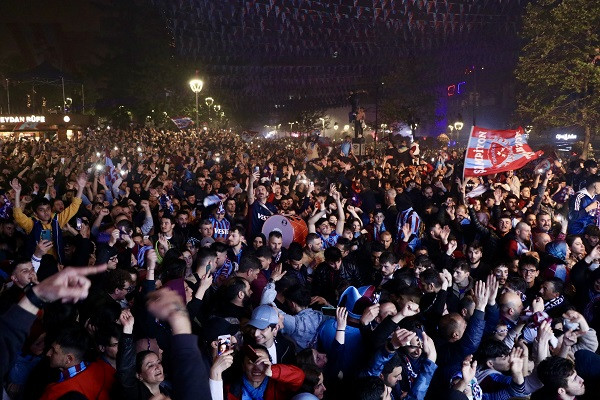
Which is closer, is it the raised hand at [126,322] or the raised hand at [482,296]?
the raised hand at [126,322]

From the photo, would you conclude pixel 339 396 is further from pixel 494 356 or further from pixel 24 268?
pixel 24 268

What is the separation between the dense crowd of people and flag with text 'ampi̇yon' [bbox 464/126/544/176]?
3.43 ft

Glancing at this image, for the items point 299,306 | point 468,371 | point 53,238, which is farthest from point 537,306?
point 53,238

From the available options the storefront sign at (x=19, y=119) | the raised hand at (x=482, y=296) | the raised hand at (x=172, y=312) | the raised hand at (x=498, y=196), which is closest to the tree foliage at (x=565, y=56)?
the raised hand at (x=498, y=196)

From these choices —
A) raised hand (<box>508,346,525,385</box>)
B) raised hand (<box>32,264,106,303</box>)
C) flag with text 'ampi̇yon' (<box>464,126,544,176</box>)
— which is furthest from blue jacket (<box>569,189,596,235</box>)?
raised hand (<box>32,264,106,303</box>)

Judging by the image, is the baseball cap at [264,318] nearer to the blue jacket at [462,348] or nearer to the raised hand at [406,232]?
the blue jacket at [462,348]

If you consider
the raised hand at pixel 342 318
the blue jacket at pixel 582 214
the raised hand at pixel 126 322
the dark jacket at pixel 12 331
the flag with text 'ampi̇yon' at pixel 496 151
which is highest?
Answer: the dark jacket at pixel 12 331

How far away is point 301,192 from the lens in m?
12.8

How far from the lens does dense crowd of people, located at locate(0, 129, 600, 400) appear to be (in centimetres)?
387

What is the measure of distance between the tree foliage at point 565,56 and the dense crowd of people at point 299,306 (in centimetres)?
1471

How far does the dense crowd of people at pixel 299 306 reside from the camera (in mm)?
3873

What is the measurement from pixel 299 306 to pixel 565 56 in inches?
895

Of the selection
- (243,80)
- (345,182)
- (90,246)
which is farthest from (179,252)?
(243,80)

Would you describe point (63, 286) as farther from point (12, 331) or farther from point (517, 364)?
point (517, 364)
